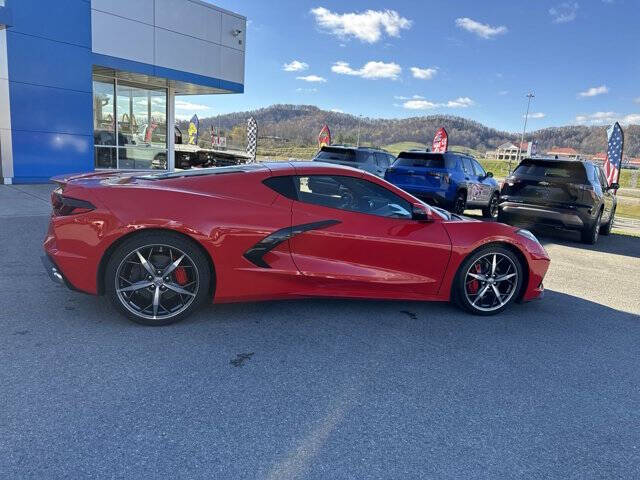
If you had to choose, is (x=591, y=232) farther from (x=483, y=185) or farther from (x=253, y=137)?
(x=253, y=137)

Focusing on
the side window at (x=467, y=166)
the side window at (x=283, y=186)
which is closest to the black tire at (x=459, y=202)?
the side window at (x=467, y=166)

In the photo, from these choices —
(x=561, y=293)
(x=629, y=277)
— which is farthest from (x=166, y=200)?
(x=629, y=277)

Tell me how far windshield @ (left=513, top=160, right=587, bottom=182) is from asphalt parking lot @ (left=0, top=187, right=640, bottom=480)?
498cm

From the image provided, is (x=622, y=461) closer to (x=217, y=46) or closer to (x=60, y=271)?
(x=60, y=271)

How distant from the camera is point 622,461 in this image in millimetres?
2496

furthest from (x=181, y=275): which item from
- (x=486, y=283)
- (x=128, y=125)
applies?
(x=128, y=125)

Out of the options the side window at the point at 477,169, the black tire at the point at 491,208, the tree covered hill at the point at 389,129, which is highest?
the tree covered hill at the point at 389,129

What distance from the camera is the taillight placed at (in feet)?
12.1

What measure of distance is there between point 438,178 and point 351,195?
7225 mm

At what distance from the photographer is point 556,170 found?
30.1 feet

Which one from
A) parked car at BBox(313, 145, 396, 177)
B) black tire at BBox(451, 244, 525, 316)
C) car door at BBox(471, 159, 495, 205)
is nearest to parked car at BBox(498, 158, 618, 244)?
car door at BBox(471, 159, 495, 205)

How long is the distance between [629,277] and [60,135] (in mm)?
13956

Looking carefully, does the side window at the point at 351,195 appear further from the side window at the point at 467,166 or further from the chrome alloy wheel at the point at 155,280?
the side window at the point at 467,166

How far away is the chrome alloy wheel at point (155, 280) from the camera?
12.3 feet
